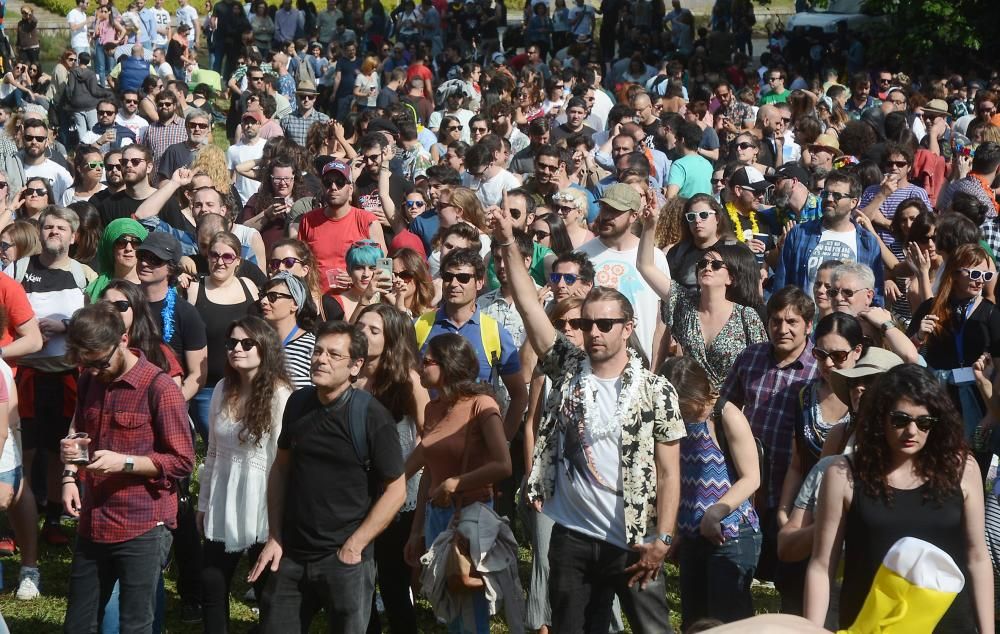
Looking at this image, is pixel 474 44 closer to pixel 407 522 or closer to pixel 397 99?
pixel 397 99

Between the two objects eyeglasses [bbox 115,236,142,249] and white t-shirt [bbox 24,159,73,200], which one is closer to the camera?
eyeglasses [bbox 115,236,142,249]

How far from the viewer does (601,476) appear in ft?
16.6

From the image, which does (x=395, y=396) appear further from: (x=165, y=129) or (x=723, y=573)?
(x=165, y=129)

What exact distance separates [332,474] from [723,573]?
1556 mm

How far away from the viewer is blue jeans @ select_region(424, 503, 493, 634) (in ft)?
18.9

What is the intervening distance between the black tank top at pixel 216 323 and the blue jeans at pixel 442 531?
6.30 ft

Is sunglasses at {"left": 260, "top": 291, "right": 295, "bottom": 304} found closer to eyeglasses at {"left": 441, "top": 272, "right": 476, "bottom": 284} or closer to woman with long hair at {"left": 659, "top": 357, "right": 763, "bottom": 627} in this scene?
eyeglasses at {"left": 441, "top": 272, "right": 476, "bottom": 284}

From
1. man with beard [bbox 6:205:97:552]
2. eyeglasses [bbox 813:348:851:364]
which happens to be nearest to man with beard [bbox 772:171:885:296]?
eyeglasses [bbox 813:348:851:364]

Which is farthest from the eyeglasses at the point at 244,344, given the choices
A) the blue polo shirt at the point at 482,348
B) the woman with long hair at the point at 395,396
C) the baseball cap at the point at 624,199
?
the baseball cap at the point at 624,199

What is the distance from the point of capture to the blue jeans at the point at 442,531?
18.9ft

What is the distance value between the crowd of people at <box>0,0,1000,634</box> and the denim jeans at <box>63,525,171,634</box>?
13 mm

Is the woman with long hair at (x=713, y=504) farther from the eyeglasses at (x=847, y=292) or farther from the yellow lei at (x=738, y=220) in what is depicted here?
the yellow lei at (x=738, y=220)

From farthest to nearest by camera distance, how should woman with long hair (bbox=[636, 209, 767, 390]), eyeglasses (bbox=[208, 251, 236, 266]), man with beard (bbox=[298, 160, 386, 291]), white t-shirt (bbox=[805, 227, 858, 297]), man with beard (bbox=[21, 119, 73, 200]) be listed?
man with beard (bbox=[21, 119, 73, 200]) → man with beard (bbox=[298, 160, 386, 291]) → white t-shirt (bbox=[805, 227, 858, 297]) → eyeglasses (bbox=[208, 251, 236, 266]) → woman with long hair (bbox=[636, 209, 767, 390])

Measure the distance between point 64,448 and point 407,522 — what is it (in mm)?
1631
